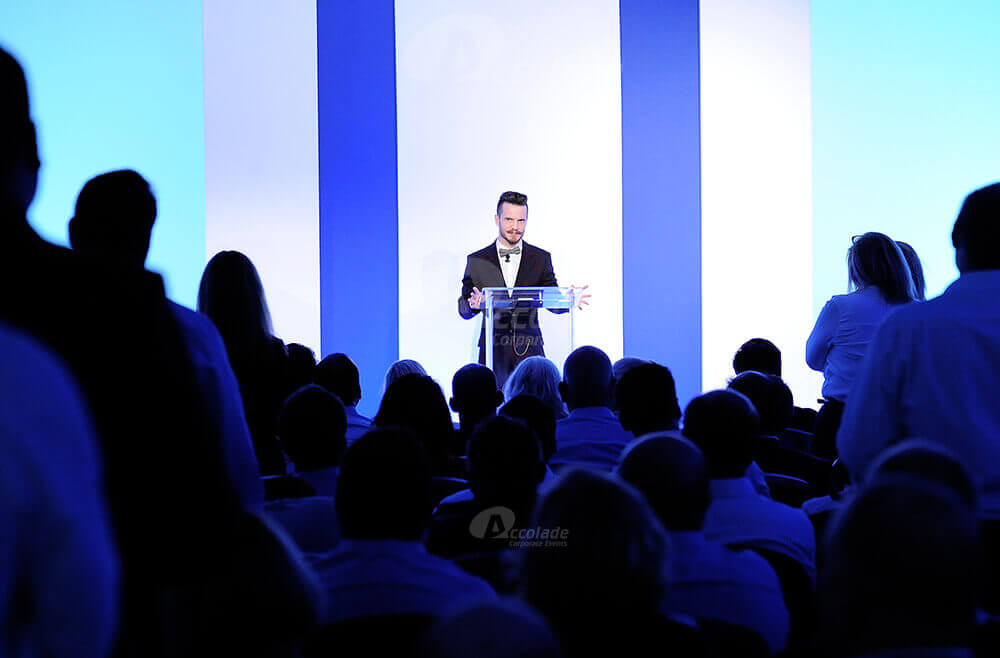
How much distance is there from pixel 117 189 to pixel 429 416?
4.75 feet

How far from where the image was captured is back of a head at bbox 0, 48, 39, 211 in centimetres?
101

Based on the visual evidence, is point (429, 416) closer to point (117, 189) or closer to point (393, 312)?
point (117, 189)

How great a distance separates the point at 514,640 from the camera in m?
0.92

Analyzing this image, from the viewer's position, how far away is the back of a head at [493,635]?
0.91 metres

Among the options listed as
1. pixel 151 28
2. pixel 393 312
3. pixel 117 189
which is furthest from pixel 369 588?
pixel 151 28

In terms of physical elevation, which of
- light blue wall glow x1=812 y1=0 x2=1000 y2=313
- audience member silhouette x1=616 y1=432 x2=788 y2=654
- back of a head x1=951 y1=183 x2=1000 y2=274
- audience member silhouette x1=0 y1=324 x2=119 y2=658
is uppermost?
light blue wall glow x1=812 y1=0 x2=1000 y2=313

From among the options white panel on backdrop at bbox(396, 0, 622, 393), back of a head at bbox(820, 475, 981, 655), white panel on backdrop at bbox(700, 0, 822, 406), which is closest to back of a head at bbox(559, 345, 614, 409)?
back of a head at bbox(820, 475, 981, 655)

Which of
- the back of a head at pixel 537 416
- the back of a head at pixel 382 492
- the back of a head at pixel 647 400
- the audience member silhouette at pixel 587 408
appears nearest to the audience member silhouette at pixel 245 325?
the back of a head at pixel 537 416

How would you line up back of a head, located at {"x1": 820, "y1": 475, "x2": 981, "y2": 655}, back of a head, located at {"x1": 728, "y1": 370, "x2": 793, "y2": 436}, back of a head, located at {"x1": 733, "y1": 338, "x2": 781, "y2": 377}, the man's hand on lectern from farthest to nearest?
the man's hand on lectern, back of a head, located at {"x1": 733, "y1": 338, "x2": 781, "y2": 377}, back of a head, located at {"x1": 728, "y1": 370, "x2": 793, "y2": 436}, back of a head, located at {"x1": 820, "y1": 475, "x2": 981, "y2": 655}

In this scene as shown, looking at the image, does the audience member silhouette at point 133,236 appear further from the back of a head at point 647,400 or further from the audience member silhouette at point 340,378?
the audience member silhouette at point 340,378

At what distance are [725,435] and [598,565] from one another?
3.41 ft

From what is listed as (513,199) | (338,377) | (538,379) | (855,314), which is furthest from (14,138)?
(513,199)

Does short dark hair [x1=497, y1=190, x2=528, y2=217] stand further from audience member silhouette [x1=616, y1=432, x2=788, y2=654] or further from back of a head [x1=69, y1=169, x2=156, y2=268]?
audience member silhouette [x1=616, y1=432, x2=788, y2=654]

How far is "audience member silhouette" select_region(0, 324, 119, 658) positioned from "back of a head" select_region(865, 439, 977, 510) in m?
1.18
